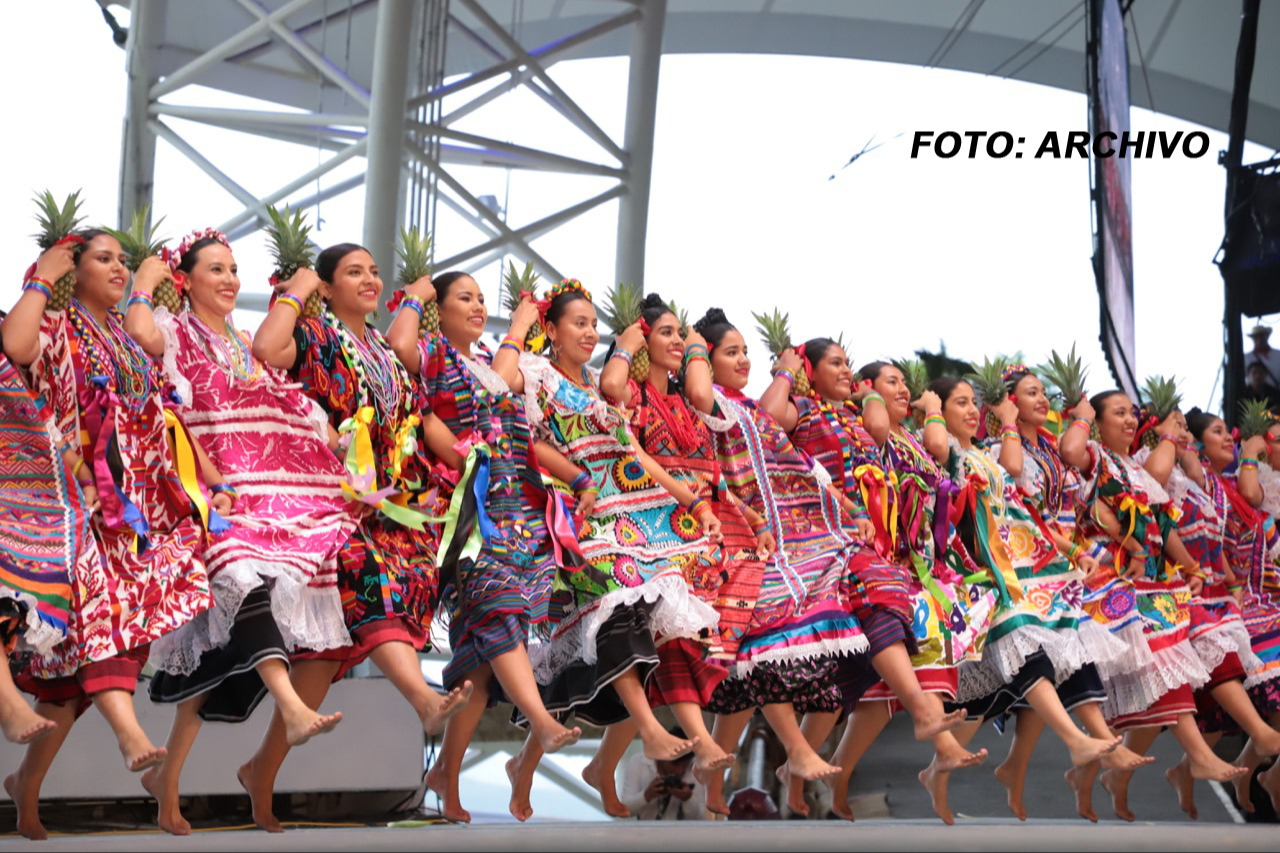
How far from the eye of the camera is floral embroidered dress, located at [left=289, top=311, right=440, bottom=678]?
4.17m

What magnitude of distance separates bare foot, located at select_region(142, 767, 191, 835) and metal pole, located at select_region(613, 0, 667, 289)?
5.46m

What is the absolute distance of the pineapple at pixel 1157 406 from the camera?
6.36 m

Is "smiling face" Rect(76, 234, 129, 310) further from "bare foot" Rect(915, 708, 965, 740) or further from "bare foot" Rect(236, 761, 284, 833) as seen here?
"bare foot" Rect(915, 708, 965, 740)

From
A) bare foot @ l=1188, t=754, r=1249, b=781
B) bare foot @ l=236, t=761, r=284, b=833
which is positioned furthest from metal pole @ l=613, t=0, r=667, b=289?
bare foot @ l=236, t=761, r=284, b=833

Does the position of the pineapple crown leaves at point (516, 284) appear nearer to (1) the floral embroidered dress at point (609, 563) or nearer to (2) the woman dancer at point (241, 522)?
(1) the floral embroidered dress at point (609, 563)

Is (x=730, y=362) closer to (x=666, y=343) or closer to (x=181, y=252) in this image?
(x=666, y=343)

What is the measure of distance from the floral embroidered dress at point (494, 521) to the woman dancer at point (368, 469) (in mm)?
101

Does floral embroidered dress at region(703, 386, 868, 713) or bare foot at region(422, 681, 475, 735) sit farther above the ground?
floral embroidered dress at region(703, 386, 868, 713)

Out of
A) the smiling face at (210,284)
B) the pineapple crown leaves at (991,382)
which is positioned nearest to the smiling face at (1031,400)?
the pineapple crown leaves at (991,382)

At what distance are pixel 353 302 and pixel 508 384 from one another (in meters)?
0.53

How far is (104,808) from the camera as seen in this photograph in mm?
5246

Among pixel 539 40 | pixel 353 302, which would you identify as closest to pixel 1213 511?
pixel 353 302

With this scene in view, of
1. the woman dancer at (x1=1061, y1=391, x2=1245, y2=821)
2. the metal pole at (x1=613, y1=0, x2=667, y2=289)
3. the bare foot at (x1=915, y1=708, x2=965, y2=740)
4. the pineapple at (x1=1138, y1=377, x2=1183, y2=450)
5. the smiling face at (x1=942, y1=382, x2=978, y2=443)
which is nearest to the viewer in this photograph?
the bare foot at (x1=915, y1=708, x2=965, y2=740)

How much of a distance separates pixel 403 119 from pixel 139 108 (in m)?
1.61
